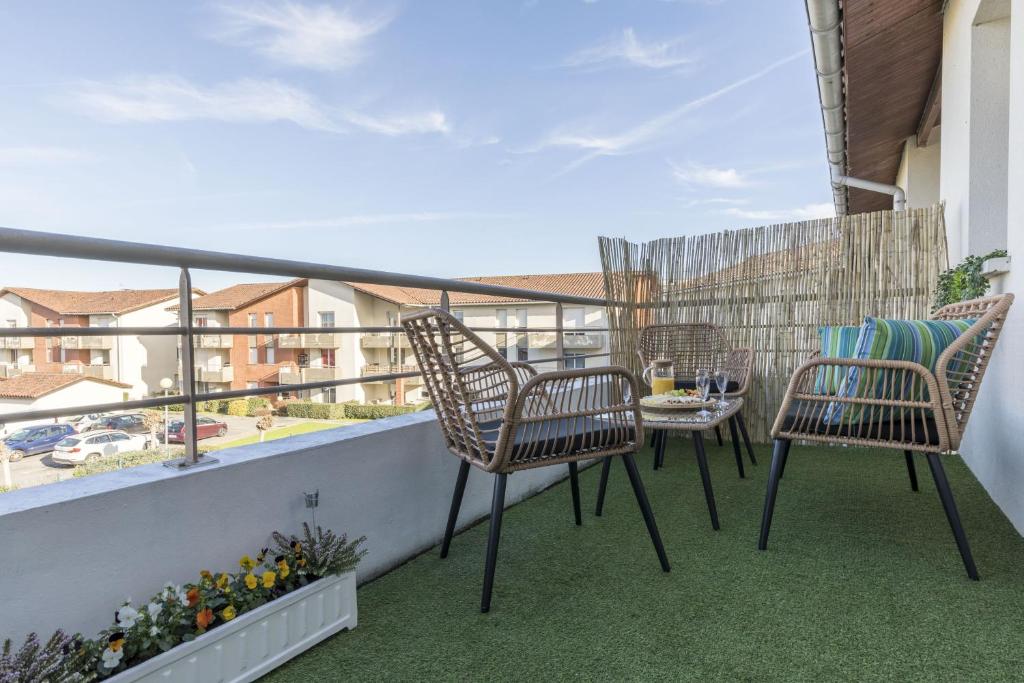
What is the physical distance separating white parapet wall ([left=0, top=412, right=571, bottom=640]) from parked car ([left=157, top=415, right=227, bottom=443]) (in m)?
0.08

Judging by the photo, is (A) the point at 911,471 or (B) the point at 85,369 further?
(A) the point at 911,471

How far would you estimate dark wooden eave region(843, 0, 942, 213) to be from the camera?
355 cm

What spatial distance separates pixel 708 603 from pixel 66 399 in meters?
1.75

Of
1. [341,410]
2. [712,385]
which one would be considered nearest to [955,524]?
[712,385]

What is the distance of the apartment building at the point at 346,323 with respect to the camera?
365 cm

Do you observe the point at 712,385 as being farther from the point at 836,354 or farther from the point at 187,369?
the point at 187,369

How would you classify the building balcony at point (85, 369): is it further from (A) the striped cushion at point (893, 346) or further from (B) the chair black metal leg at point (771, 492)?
(A) the striped cushion at point (893, 346)

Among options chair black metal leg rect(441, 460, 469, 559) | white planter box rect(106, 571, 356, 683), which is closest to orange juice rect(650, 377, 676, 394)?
chair black metal leg rect(441, 460, 469, 559)

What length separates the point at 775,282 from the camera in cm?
391

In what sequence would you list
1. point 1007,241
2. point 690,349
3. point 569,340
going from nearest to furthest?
point 1007,241, point 690,349, point 569,340

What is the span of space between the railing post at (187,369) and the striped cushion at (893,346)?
204 centimetres

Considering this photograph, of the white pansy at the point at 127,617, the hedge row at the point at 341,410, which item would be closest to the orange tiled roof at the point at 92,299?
the hedge row at the point at 341,410

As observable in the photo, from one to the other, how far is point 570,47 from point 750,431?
34.7ft

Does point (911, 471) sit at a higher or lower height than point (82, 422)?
lower
